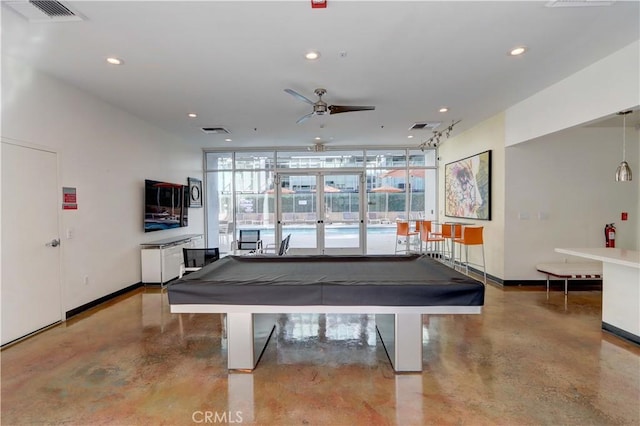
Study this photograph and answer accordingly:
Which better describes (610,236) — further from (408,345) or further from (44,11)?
(44,11)

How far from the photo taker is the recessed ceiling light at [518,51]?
3.14 meters

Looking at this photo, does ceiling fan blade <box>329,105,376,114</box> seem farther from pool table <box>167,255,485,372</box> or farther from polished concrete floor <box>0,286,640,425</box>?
polished concrete floor <box>0,286,640,425</box>

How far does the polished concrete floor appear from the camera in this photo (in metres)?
2.15

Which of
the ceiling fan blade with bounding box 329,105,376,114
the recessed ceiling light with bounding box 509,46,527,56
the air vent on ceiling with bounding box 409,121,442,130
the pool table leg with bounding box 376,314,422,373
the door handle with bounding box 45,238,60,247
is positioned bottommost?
the pool table leg with bounding box 376,314,422,373

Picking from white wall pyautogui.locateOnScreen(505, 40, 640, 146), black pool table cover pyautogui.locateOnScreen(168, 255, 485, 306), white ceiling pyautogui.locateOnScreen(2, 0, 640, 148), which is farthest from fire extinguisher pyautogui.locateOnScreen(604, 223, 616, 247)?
black pool table cover pyautogui.locateOnScreen(168, 255, 485, 306)

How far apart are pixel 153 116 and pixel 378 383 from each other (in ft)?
17.5

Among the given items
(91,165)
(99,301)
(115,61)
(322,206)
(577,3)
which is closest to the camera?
(577,3)

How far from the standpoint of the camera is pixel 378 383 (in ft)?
8.23

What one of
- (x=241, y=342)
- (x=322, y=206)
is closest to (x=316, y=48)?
(x=241, y=342)

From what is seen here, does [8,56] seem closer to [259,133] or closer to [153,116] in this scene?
[153,116]

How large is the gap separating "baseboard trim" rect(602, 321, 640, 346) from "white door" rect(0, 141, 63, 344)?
641 centimetres

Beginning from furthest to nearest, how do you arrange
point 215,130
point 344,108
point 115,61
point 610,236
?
point 215,130
point 610,236
point 344,108
point 115,61

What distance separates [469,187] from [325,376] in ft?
17.2

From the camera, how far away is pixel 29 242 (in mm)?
3471
